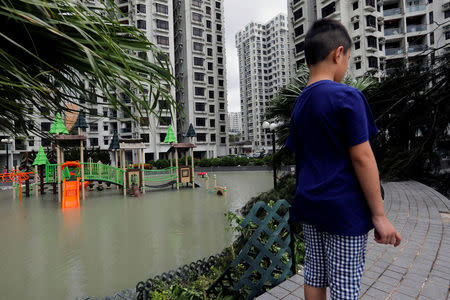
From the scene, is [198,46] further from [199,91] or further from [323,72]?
[323,72]

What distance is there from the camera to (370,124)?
119cm

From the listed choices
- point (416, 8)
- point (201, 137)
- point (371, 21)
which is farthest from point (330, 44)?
point (416, 8)

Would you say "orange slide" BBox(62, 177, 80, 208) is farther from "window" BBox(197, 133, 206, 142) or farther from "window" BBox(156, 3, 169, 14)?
"window" BBox(156, 3, 169, 14)

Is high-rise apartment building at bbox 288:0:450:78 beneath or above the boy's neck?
above

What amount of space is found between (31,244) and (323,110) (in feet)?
25.5

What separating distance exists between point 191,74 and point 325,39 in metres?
40.2

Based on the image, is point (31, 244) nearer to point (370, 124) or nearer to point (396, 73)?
point (370, 124)

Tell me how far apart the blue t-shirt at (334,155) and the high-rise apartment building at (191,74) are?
36.1 metres

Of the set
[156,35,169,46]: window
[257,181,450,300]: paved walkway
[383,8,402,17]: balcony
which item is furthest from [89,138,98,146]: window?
[383,8,402,17]: balcony

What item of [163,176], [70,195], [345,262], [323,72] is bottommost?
[70,195]

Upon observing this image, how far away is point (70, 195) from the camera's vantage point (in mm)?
11547

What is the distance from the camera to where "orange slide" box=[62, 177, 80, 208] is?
435 inches

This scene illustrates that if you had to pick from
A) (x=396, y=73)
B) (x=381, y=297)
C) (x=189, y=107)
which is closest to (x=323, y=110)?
(x=381, y=297)

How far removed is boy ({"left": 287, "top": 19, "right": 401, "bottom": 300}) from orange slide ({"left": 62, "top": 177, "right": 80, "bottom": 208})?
12244 mm
